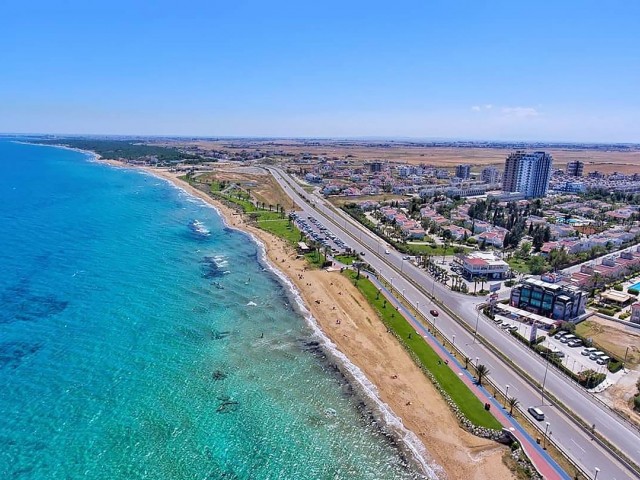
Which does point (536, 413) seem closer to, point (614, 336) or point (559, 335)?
point (559, 335)

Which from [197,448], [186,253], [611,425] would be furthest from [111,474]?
[186,253]

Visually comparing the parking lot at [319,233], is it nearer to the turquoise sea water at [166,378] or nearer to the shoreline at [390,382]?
the shoreline at [390,382]

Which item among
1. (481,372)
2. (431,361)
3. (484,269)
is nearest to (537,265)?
(484,269)

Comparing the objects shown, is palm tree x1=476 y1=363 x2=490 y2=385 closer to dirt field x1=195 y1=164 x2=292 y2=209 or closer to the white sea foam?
the white sea foam

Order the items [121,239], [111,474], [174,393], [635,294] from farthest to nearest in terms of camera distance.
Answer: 1. [121,239]
2. [635,294]
3. [174,393]
4. [111,474]

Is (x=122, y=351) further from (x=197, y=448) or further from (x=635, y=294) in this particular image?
(x=635, y=294)

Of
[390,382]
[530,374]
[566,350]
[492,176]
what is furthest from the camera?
[492,176]
